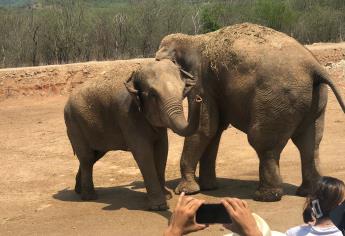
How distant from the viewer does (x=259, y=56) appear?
8.01m

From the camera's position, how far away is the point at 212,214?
346 cm

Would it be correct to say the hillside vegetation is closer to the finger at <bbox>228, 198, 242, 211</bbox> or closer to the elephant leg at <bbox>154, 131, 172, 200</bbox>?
the elephant leg at <bbox>154, 131, 172, 200</bbox>

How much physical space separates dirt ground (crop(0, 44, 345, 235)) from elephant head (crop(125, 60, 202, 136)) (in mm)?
1212

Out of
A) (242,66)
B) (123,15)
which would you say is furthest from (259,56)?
(123,15)

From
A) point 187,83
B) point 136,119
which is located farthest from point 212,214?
point 136,119

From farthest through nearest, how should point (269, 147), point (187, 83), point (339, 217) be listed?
point (269, 147), point (187, 83), point (339, 217)

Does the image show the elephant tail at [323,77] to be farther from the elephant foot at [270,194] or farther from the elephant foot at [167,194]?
the elephant foot at [167,194]

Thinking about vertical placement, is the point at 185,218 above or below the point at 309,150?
above

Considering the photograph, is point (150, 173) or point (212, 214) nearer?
point (212, 214)

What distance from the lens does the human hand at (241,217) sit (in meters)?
3.19

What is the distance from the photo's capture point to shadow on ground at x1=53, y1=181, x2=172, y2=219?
8.46 m

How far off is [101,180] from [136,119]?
314cm

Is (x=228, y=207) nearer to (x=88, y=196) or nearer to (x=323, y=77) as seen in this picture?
(x=323, y=77)

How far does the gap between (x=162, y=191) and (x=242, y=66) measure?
1907 mm
